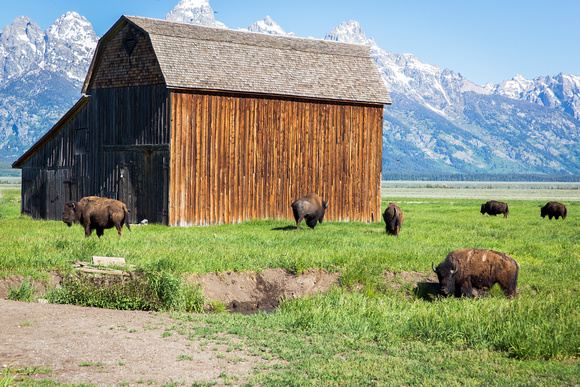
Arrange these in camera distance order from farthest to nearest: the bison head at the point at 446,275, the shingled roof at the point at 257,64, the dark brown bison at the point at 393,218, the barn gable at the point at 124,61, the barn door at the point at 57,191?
the barn door at the point at 57,191, the barn gable at the point at 124,61, the shingled roof at the point at 257,64, the dark brown bison at the point at 393,218, the bison head at the point at 446,275

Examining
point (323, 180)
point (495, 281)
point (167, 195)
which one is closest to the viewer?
point (495, 281)

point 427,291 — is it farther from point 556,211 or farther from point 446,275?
point 556,211

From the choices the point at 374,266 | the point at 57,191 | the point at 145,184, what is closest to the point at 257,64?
the point at 145,184

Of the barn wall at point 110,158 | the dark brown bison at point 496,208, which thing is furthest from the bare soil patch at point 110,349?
the dark brown bison at point 496,208

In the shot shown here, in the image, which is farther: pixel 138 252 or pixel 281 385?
pixel 138 252

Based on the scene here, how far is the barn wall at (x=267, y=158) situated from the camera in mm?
26719

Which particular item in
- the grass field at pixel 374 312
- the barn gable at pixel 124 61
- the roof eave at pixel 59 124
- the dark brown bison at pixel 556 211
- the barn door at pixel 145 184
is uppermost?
the barn gable at pixel 124 61

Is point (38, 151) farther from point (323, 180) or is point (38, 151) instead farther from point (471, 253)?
point (471, 253)

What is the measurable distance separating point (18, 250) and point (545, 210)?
31823 millimetres

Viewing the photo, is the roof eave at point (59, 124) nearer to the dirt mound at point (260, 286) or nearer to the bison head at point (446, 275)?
the dirt mound at point (260, 286)

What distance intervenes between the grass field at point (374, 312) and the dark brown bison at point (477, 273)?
1.17 feet

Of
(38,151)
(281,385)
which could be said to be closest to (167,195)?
(38,151)

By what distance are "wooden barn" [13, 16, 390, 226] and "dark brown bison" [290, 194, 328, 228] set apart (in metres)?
3.20

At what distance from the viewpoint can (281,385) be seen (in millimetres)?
7367
